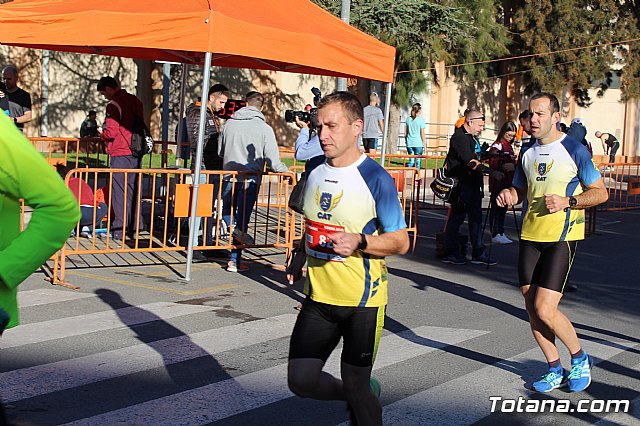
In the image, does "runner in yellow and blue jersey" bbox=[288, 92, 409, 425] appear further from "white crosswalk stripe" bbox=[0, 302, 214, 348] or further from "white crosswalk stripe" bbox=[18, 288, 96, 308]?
"white crosswalk stripe" bbox=[18, 288, 96, 308]

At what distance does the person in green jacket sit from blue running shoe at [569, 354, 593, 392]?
4.27m

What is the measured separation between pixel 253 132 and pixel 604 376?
544cm

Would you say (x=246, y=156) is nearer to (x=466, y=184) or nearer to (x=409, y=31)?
(x=466, y=184)

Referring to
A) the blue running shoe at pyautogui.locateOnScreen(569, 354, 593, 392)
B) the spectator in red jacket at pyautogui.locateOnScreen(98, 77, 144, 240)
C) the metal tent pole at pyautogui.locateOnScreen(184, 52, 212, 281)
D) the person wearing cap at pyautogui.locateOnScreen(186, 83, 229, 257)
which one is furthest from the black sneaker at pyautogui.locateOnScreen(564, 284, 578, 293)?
the spectator in red jacket at pyautogui.locateOnScreen(98, 77, 144, 240)

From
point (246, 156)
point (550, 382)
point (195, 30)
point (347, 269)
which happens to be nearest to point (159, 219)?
point (246, 156)

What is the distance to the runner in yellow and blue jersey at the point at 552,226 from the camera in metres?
6.30

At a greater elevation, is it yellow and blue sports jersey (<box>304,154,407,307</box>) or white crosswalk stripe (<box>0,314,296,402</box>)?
yellow and blue sports jersey (<box>304,154,407,307</box>)

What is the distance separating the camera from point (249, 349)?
7.15m

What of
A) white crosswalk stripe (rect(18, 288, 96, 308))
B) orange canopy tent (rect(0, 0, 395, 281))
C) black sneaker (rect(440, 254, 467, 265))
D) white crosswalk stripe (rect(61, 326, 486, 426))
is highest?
orange canopy tent (rect(0, 0, 395, 281))

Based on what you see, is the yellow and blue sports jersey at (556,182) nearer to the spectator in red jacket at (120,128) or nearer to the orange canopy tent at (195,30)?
the orange canopy tent at (195,30)

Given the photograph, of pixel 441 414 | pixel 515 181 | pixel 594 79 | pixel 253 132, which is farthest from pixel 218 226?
pixel 594 79

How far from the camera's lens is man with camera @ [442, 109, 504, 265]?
11.9 m

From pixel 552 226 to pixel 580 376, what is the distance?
39.4 inches

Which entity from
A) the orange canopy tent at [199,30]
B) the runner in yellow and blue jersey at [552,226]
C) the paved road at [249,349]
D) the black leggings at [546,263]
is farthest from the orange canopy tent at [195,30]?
the black leggings at [546,263]
